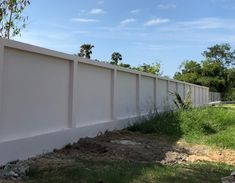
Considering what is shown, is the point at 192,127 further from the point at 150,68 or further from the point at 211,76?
the point at 211,76

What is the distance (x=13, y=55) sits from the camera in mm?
8320

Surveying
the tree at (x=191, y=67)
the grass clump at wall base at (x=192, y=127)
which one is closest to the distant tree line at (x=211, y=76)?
the tree at (x=191, y=67)

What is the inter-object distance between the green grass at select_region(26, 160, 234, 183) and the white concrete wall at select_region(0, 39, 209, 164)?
111cm

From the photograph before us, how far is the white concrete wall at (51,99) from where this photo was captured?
8188 mm

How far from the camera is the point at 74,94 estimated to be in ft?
35.9

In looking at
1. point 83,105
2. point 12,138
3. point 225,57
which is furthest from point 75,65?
point 225,57

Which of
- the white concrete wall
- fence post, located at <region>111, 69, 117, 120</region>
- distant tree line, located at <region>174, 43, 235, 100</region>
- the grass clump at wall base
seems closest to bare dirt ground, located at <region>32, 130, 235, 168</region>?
the white concrete wall

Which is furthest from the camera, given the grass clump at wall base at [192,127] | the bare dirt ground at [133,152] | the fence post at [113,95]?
the fence post at [113,95]

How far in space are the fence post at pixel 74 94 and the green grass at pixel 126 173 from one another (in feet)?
7.39

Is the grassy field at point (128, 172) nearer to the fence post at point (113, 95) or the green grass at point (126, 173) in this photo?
the green grass at point (126, 173)

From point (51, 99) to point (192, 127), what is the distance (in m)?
6.64

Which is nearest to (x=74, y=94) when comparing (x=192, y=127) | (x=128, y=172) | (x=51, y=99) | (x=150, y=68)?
(x=51, y=99)

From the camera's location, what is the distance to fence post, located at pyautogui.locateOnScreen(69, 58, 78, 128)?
10797 millimetres

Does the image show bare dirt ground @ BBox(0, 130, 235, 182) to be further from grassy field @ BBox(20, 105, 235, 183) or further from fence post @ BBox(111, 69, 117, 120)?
fence post @ BBox(111, 69, 117, 120)
